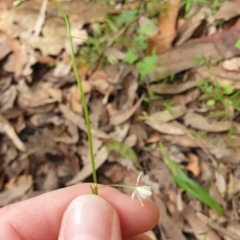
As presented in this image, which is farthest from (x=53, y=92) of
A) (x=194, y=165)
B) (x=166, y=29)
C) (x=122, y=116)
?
(x=194, y=165)

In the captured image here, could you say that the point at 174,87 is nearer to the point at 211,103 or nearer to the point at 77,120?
the point at 211,103

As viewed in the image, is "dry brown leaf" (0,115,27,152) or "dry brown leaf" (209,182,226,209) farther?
"dry brown leaf" (0,115,27,152)

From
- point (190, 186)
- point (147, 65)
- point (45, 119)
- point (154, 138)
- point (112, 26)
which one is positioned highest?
point (112, 26)

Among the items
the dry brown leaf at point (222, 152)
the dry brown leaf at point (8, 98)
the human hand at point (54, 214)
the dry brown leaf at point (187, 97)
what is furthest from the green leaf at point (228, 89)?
the dry brown leaf at point (8, 98)

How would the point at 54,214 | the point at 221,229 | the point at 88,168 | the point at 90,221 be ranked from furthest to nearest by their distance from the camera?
the point at 88,168 → the point at 221,229 → the point at 54,214 → the point at 90,221

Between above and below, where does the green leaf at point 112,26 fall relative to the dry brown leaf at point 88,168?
above

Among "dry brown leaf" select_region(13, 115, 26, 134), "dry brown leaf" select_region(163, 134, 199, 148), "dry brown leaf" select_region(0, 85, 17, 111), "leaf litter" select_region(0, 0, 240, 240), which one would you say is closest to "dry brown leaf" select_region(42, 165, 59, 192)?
"leaf litter" select_region(0, 0, 240, 240)

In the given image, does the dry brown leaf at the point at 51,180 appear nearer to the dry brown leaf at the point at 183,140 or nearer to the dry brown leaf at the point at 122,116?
the dry brown leaf at the point at 122,116

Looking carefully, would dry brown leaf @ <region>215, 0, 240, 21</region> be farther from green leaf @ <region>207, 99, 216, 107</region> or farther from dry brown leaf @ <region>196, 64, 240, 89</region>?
green leaf @ <region>207, 99, 216, 107</region>
